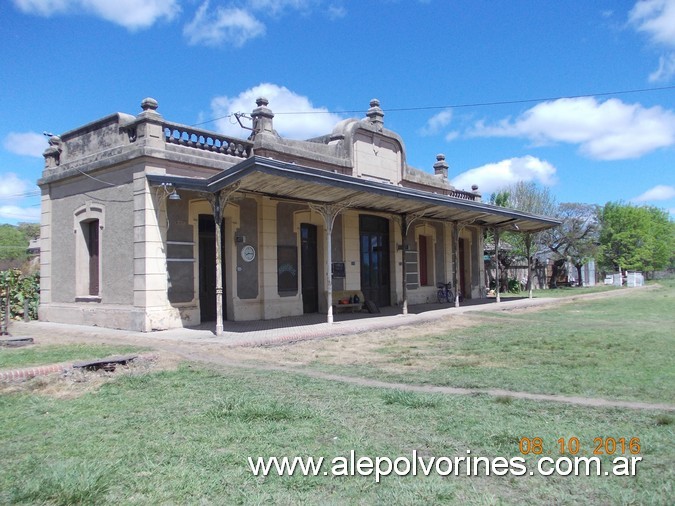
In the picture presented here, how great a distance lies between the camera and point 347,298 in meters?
16.2

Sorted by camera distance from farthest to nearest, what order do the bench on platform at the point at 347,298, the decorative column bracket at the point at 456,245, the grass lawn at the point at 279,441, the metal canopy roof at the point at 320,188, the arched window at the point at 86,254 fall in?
1. the decorative column bracket at the point at 456,245
2. the bench on platform at the point at 347,298
3. the arched window at the point at 86,254
4. the metal canopy roof at the point at 320,188
5. the grass lawn at the point at 279,441

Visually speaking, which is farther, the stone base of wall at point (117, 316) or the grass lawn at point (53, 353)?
the stone base of wall at point (117, 316)

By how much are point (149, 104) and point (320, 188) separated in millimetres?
4213

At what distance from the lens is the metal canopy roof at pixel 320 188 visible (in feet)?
33.5

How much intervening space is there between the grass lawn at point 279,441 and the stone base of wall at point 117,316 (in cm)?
517

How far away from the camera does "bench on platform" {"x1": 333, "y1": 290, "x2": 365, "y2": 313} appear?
15.8m

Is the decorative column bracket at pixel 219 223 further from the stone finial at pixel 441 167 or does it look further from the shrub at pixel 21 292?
the stone finial at pixel 441 167

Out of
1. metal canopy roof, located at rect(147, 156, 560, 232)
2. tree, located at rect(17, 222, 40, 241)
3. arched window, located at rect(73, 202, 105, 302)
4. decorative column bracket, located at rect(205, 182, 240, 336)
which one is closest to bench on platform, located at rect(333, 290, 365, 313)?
metal canopy roof, located at rect(147, 156, 560, 232)

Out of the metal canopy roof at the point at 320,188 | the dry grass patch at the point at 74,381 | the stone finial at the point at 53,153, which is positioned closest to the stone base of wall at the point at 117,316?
the metal canopy roof at the point at 320,188

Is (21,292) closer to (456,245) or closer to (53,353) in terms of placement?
(53,353)

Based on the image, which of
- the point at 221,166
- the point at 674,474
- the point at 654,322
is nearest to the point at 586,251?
the point at 654,322

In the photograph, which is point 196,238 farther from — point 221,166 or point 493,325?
point 493,325

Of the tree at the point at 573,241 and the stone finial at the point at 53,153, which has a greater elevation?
the stone finial at the point at 53,153

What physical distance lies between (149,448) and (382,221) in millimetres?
14794
